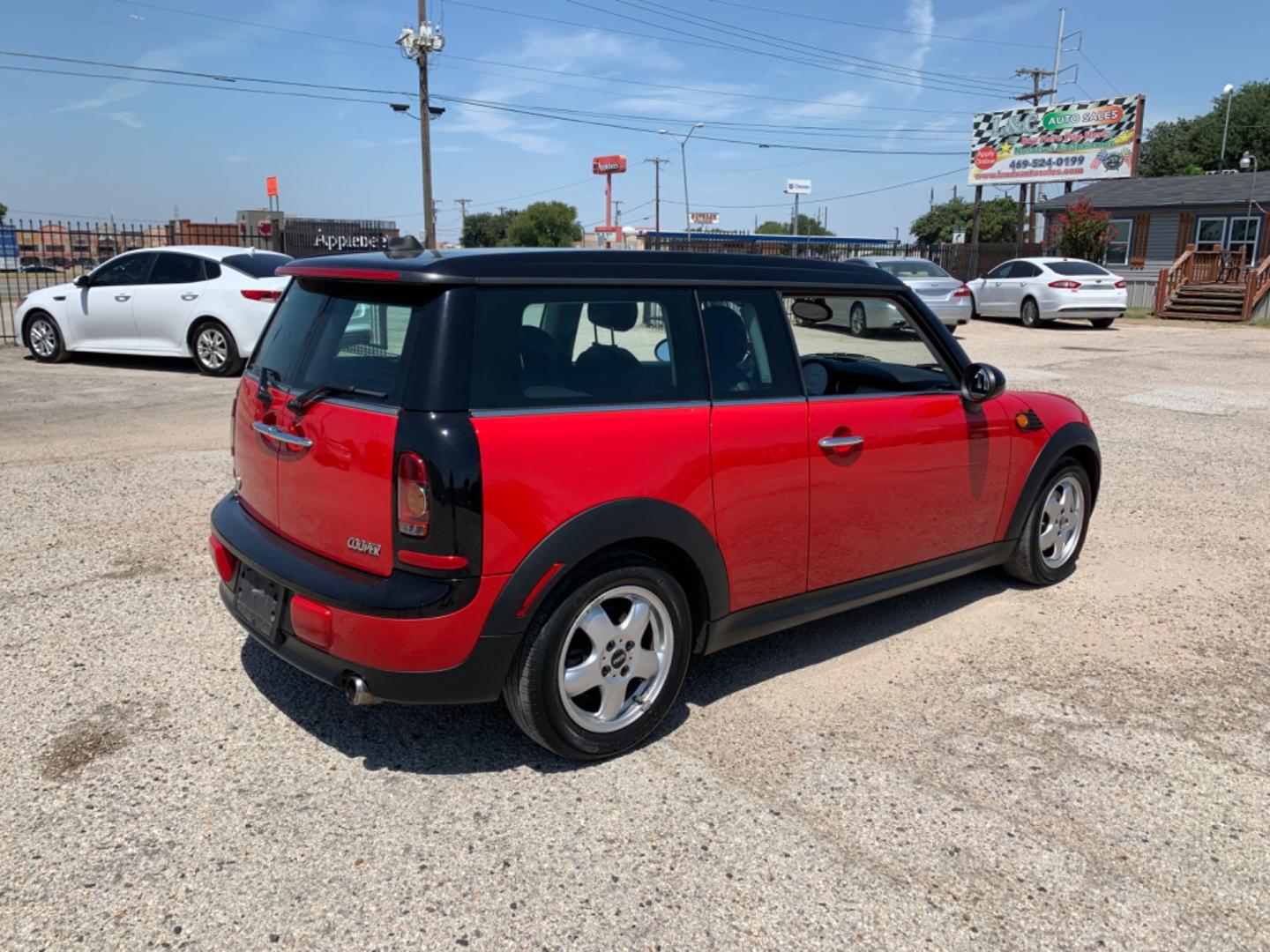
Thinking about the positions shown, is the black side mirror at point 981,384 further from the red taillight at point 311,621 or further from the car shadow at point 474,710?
the red taillight at point 311,621

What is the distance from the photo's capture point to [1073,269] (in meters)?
21.6

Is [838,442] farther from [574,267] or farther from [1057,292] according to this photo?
[1057,292]

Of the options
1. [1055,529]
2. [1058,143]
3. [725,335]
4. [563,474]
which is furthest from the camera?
[1058,143]

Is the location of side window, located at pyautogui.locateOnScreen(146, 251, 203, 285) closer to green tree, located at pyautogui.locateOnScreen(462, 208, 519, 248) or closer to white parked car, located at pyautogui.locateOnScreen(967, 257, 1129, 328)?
white parked car, located at pyautogui.locateOnScreen(967, 257, 1129, 328)

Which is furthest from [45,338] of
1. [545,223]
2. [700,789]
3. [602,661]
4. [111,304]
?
[545,223]

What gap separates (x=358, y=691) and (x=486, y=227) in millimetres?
133745

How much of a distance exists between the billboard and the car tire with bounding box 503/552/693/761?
39.9 meters

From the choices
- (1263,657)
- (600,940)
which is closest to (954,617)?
(1263,657)

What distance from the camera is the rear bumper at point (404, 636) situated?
2887 millimetres

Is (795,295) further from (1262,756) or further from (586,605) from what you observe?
(1262,756)

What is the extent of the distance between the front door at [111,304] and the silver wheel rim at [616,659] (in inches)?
438

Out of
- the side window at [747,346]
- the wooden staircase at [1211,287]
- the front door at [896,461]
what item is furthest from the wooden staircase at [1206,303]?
the side window at [747,346]

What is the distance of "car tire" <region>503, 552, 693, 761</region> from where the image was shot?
3.09 m

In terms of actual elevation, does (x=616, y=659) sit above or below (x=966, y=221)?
below
